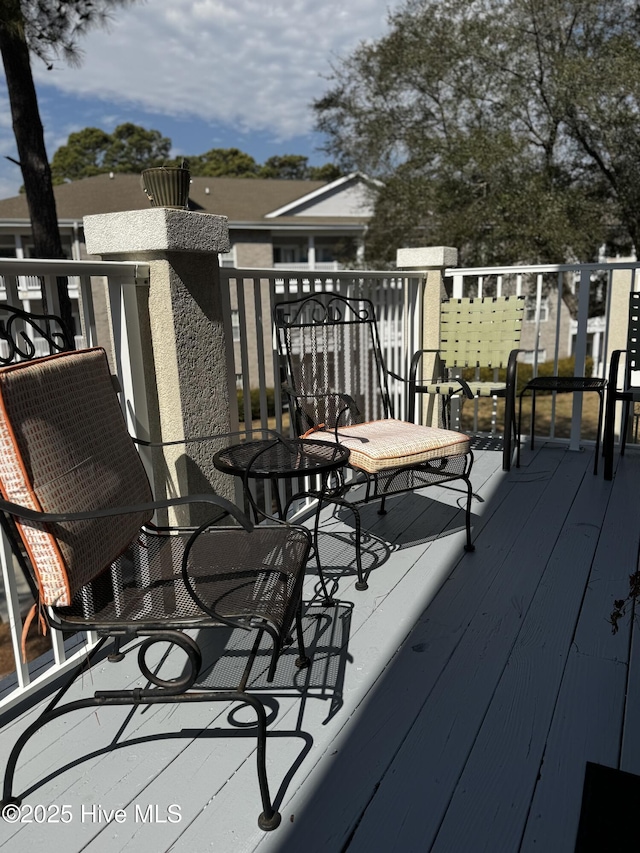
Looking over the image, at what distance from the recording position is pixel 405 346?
4.18 metres

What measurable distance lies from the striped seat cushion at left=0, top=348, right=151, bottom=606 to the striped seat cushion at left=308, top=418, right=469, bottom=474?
0.95 m

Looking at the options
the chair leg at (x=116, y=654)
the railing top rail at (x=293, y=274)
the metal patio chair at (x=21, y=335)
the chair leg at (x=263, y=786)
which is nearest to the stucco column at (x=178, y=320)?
the railing top rail at (x=293, y=274)

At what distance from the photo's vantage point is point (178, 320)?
82.3 inches

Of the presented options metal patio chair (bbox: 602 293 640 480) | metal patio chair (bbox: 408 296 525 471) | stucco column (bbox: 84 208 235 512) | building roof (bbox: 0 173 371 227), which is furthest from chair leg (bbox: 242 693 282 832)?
building roof (bbox: 0 173 371 227)

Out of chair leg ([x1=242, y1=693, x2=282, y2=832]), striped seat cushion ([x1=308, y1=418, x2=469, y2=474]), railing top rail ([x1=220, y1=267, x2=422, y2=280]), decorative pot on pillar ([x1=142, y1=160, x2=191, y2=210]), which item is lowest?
chair leg ([x1=242, y1=693, x2=282, y2=832])

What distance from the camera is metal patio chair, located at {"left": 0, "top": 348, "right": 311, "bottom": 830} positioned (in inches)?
54.3

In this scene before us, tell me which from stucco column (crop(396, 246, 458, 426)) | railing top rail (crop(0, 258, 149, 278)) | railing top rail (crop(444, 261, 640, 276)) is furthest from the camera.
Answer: stucco column (crop(396, 246, 458, 426))

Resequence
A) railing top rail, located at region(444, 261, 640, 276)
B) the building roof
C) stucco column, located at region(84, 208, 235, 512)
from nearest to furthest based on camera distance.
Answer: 1. stucco column, located at region(84, 208, 235, 512)
2. railing top rail, located at region(444, 261, 640, 276)
3. the building roof

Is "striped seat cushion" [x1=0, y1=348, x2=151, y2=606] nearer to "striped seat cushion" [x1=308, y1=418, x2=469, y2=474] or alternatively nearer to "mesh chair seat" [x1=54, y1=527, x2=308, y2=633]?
"mesh chair seat" [x1=54, y1=527, x2=308, y2=633]

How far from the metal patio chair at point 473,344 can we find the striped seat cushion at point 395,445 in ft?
3.69

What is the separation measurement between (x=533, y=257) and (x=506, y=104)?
318 cm

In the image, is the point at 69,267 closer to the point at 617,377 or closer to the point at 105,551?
the point at 105,551

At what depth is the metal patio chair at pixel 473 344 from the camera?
3.89m

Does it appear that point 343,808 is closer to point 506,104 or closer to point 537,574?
point 537,574
